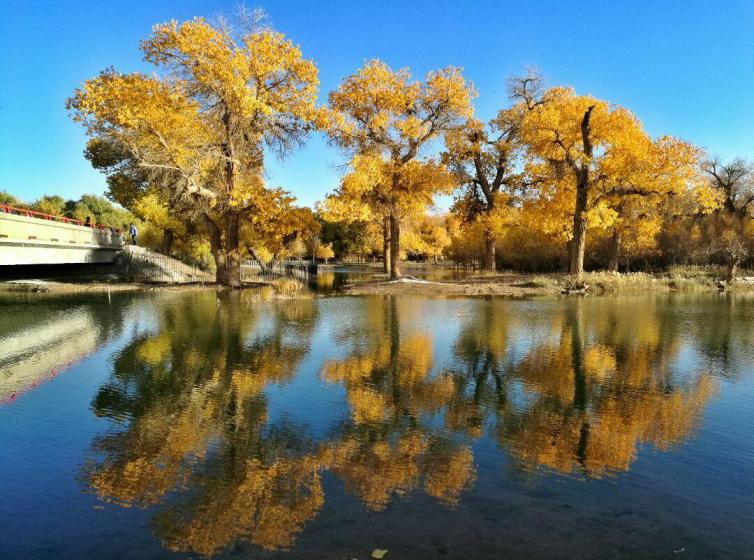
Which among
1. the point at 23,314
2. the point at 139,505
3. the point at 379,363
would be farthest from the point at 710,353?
the point at 23,314

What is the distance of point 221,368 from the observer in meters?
11.1

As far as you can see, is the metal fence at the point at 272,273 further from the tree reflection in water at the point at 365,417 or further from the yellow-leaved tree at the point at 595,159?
the tree reflection in water at the point at 365,417

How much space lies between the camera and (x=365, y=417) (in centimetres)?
803

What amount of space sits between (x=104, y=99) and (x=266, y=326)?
16222 millimetres

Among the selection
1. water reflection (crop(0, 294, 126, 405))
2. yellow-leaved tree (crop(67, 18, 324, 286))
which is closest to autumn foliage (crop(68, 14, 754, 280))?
yellow-leaved tree (crop(67, 18, 324, 286))

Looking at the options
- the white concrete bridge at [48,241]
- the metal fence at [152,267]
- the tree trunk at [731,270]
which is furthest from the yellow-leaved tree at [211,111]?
the tree trunk at [731,270]

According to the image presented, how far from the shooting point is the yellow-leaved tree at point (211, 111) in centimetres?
2495

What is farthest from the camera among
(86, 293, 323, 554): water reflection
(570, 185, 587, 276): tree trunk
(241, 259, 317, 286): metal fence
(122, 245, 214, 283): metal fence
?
(241, 259, 317, 286): metal fence

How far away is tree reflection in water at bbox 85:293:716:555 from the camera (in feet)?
18.2

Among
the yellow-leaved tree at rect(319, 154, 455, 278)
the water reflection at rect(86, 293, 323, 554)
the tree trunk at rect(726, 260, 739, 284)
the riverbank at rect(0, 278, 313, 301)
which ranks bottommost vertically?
the water reflection at rect(86, 293, 323, 554)

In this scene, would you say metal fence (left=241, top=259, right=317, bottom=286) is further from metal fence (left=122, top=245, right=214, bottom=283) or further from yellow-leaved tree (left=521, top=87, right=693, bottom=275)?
yellow-leaved tree (left=521, top=87, right=693, bottom=275)

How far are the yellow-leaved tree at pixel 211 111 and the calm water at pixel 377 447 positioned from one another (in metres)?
14.5

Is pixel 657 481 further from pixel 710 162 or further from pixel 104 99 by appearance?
pixel 710 162

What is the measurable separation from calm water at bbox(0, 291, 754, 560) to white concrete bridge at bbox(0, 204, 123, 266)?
10.7 metres
